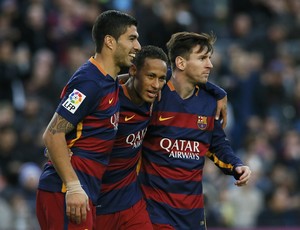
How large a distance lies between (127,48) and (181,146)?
43.1 inches

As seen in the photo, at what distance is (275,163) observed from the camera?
48.9 ft

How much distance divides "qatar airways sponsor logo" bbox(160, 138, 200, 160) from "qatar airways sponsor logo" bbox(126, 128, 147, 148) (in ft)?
0.77

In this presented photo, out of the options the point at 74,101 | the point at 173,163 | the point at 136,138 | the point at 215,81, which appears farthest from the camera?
the point at 215,81

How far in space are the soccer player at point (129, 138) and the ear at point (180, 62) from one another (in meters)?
0.38

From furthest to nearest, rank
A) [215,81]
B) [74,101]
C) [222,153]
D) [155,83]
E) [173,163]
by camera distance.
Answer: [215,81] < [222,153] < [173,163] < [155,83] < [74,101]

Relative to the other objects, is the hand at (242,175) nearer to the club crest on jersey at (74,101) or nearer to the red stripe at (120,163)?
the red stripe at (120,163)

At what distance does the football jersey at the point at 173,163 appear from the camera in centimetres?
826

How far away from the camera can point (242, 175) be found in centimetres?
831

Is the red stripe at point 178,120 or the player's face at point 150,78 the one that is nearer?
the player's face at point 150,78

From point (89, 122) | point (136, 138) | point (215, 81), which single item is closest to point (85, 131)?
point (89, 122)

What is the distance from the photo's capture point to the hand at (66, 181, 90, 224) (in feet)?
23.5

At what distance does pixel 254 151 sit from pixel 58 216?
7642 mm

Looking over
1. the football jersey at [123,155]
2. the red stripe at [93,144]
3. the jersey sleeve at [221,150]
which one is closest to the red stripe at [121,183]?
the football jersey at [123,155]

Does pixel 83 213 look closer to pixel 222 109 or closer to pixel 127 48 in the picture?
pixel 127 48
